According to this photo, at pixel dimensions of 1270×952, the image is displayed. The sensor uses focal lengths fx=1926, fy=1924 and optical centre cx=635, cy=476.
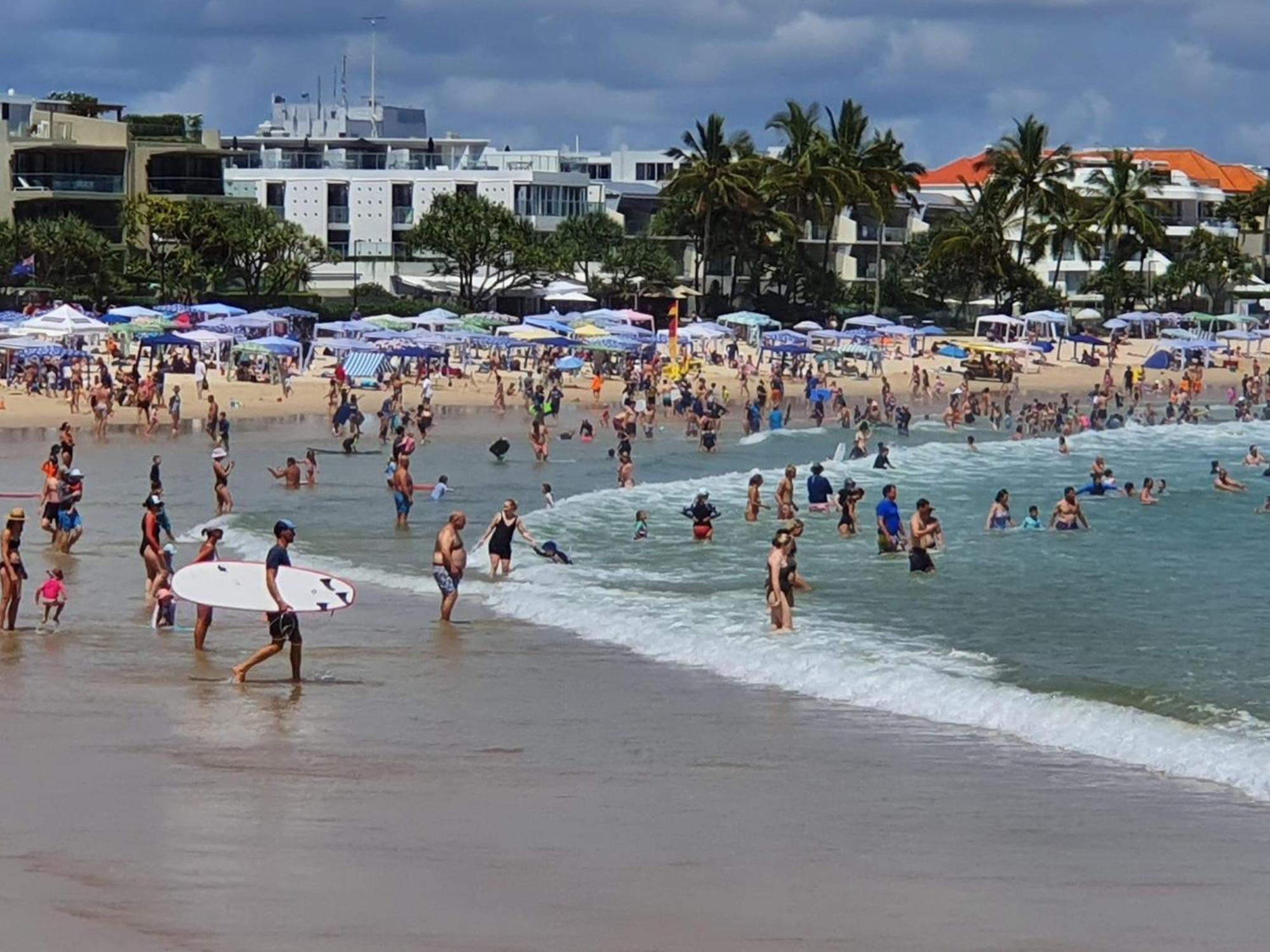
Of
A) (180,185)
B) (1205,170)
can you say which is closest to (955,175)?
(1205,170)

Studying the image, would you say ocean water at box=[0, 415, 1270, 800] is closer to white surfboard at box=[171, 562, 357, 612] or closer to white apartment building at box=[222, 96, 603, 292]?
white surfboard at box=[171, 562, 357, 612]

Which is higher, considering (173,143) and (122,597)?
(173,143)

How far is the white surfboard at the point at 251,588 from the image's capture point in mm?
14664

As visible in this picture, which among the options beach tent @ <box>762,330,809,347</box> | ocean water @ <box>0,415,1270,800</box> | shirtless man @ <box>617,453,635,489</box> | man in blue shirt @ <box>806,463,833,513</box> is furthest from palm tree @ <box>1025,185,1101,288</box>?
man in blue shirt @ <box>806,463,833,513</box>

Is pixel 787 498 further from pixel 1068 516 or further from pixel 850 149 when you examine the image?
pixel 850 149

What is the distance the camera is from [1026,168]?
79.4 meters

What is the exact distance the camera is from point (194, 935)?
773 centimetres

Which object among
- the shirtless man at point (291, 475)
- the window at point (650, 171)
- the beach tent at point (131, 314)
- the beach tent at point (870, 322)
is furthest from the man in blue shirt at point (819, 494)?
the window at point (650, 171)

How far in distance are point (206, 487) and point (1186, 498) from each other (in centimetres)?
1633

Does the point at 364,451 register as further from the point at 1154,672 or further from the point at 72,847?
the point at 72,847

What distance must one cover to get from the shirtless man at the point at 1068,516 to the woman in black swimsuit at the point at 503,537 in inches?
367

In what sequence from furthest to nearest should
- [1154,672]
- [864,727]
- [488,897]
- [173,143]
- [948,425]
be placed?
[173,143]
[948,425]
[1154,672]
[864,727]
[488,897]

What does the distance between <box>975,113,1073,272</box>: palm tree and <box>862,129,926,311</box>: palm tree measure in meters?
3.52

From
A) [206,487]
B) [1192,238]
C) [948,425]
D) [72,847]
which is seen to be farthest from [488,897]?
[1192,238]
